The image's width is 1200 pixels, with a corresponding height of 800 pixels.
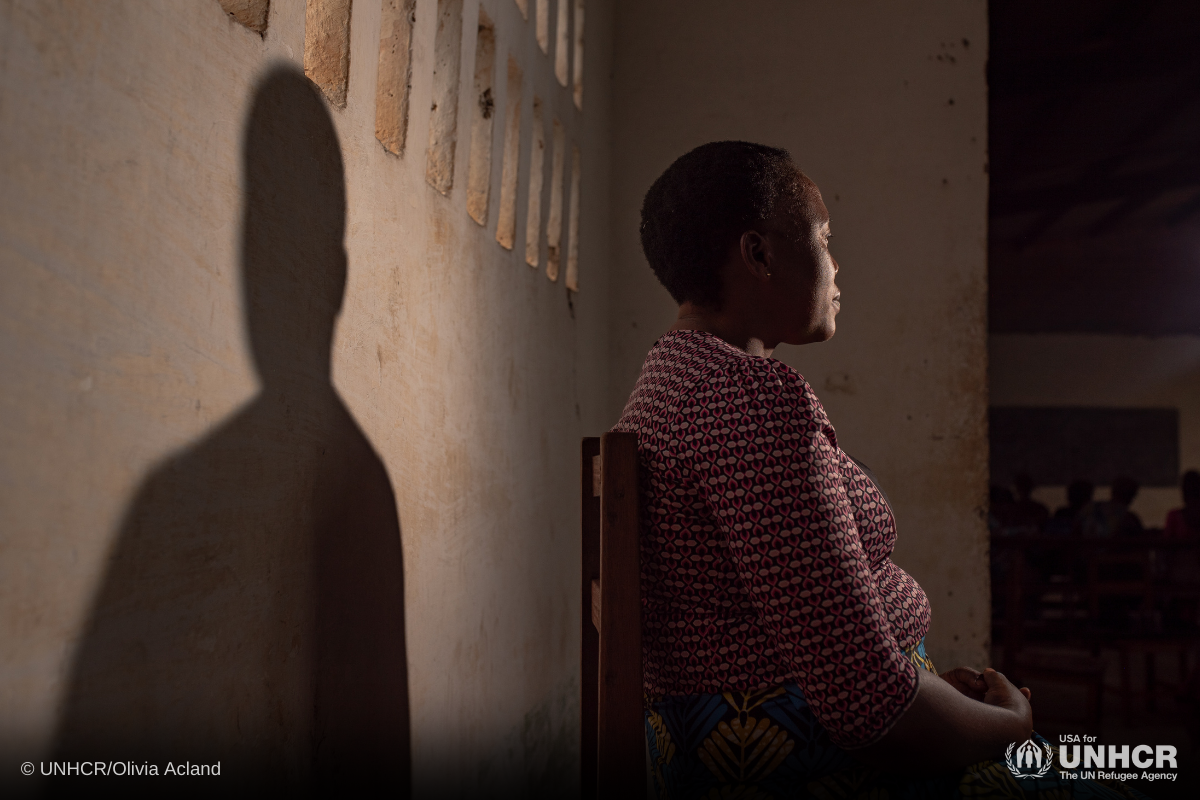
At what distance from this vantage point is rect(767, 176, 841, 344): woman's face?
1136mm

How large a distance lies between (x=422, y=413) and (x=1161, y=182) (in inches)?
298

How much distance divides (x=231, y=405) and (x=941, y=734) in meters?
0.79

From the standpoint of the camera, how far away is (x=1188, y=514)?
5.25 meters

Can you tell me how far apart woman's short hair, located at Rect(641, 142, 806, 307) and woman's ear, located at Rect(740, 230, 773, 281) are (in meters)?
0.01

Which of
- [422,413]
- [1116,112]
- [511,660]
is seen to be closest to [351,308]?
[422,413]

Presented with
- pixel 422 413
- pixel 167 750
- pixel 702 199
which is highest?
pixel 702 199

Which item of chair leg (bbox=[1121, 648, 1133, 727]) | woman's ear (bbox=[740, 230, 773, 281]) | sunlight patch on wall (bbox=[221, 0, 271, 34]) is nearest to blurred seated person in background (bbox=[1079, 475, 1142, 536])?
chair leg (bbox=[1121, 648, 1133, 727])

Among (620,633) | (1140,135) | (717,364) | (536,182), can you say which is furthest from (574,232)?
(1140,135)

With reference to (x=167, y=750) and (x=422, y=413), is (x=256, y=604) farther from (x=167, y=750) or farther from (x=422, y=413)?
(x=422, y=413)

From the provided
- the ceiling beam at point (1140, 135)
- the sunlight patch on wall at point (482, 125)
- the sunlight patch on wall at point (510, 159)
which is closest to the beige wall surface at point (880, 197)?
the sunlight patch on wall at point (510, 159)

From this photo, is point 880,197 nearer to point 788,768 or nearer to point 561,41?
point 561,41

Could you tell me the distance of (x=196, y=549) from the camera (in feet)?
2.43

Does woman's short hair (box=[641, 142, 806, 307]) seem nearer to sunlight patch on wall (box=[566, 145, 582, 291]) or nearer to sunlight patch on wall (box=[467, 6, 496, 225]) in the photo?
sunlight patch on wall (box=[467, 6, 496, 225])

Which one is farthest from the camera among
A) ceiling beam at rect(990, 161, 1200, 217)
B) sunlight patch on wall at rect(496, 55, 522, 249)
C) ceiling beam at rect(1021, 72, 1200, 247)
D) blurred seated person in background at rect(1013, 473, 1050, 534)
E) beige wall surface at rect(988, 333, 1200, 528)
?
beige wall surface at rect(988, 333, 1200, 528)
